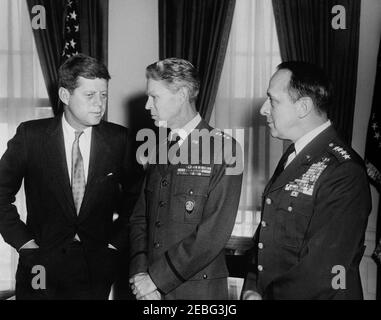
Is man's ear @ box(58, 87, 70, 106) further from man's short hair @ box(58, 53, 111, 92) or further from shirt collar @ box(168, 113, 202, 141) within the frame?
shirt collar @ box(168, 113, 202, 141)

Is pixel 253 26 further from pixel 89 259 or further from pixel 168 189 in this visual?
pixel 89 259

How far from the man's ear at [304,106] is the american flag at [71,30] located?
93.9 inches

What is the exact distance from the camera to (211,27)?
3.96m

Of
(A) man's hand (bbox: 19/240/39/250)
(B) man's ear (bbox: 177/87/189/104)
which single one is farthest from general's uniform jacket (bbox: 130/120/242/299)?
(A) man's hand (bbox: 19/240/39/250)

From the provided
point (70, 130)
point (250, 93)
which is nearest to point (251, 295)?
point (70, 130)

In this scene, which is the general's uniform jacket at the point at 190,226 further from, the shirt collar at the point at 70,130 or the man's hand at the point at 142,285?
the shirt collar at the point at 70,130

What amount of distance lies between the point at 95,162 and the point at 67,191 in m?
0.22

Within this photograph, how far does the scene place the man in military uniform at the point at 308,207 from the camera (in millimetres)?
1834

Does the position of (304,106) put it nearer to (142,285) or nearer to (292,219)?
(292,219)

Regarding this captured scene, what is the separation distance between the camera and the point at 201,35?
13.1ft

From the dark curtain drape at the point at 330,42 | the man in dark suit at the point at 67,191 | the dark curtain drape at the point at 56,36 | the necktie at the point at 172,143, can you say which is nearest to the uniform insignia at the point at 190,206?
the necktie at the point at 172,143

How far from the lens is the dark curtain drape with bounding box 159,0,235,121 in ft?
13.0

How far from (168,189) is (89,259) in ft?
2.26
